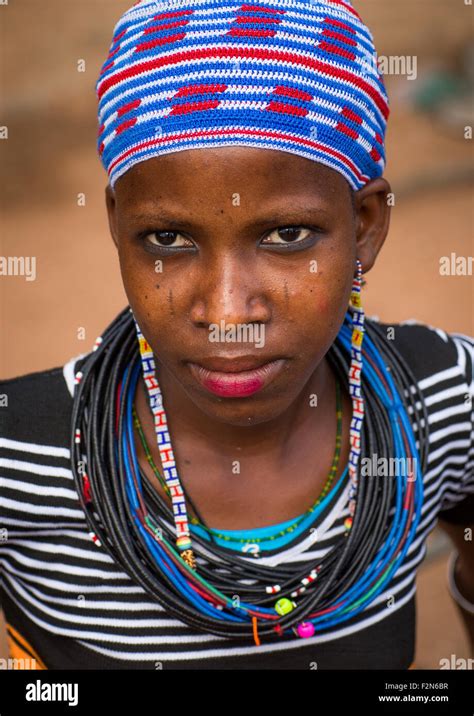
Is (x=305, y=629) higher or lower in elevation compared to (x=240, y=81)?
lower

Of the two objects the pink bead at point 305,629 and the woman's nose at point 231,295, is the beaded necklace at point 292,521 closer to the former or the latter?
the pink bead at point 305,629

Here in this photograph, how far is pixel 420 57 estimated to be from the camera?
8.34 metres

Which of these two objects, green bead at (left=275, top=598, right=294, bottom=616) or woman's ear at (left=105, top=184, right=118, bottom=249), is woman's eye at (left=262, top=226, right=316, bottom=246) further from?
green bead at (left=275, top=598, right=294, bottom=616)

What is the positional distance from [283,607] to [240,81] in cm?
102

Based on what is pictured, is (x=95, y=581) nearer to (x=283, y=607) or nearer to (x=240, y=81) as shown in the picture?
(x=283, y=607)

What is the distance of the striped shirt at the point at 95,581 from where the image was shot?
1.88 meters

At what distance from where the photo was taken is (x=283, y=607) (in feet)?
6.30

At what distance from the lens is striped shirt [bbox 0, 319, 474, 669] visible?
1.88 metres

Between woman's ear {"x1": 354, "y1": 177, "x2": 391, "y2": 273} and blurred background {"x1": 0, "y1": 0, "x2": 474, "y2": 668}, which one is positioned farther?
blurred background {"x1": 0, "y1": 0, "x2": 474, "y2": 668}

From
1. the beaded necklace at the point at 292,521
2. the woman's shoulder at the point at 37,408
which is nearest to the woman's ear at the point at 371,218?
the beaded necklace at the point at 292,521

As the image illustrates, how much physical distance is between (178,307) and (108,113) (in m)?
0.37

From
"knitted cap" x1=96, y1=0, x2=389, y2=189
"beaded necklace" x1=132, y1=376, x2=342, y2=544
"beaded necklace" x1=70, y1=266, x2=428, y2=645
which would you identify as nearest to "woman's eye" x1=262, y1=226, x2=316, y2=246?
"knitted cap" x1=96, y1=0, x2=389, y2=189

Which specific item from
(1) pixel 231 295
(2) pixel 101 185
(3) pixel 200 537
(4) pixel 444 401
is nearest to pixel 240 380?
(1) pixel 231 295

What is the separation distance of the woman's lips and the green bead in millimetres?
488
